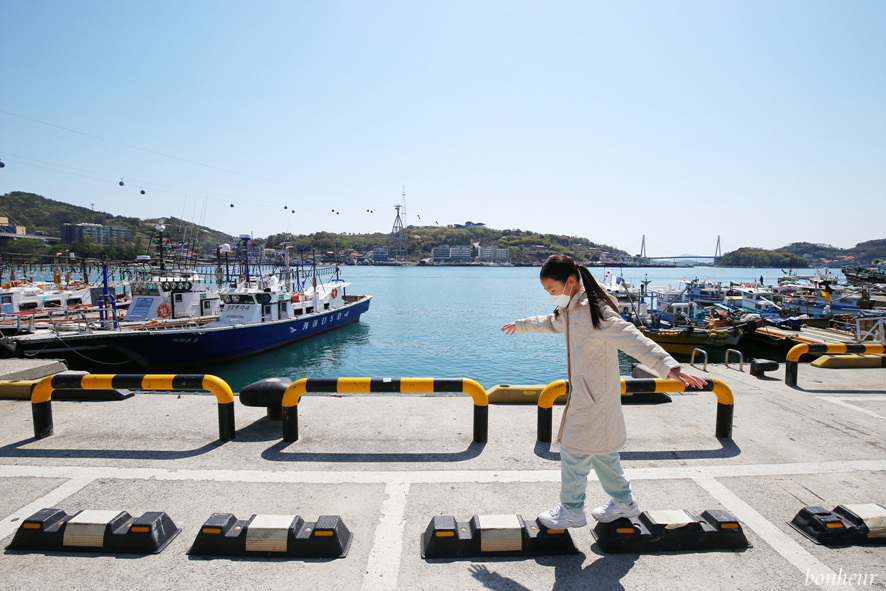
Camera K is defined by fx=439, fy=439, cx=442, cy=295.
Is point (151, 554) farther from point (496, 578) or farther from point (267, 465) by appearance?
point (496, 578)

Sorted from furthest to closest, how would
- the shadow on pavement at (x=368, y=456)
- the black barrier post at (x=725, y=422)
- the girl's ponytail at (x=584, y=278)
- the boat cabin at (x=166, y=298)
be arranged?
the boat cabin at (x=166, y=298) < the black barrier post at (x=725, y=422) < the shadow on pavement at (x=368, y=456) < the girl's ponytail at (x=584, y=278)

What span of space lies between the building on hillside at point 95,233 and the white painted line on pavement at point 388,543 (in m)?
111

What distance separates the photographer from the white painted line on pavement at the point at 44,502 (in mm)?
3279

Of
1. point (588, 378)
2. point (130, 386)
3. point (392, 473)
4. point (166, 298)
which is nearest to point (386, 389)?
point (392, 473)

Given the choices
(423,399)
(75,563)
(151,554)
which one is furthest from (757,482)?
(75,563)

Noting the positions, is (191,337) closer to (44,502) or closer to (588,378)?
(44,502)

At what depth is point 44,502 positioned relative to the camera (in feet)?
11.9

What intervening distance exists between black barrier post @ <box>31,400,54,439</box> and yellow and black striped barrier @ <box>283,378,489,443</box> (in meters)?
2.68

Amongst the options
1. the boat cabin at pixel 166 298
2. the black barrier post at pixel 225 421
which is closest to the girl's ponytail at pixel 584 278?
the black barrier post at pixel 225 421

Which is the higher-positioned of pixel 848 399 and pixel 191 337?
pixel 848 399

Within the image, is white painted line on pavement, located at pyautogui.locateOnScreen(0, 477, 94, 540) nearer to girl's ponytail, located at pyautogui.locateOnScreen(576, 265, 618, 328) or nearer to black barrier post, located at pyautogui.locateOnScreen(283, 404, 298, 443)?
black barrier post, located at pyautogui.locateOnScreen(283, 404, 298, 443)

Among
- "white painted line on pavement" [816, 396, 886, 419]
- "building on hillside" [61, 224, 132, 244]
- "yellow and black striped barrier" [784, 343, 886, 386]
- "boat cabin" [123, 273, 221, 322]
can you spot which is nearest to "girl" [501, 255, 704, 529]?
"white painted line on pavement" [816, 396, 886, 419]

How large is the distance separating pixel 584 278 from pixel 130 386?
188 inches

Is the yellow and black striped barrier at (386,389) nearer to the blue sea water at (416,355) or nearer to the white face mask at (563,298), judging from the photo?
the white face mask at (563,298)
